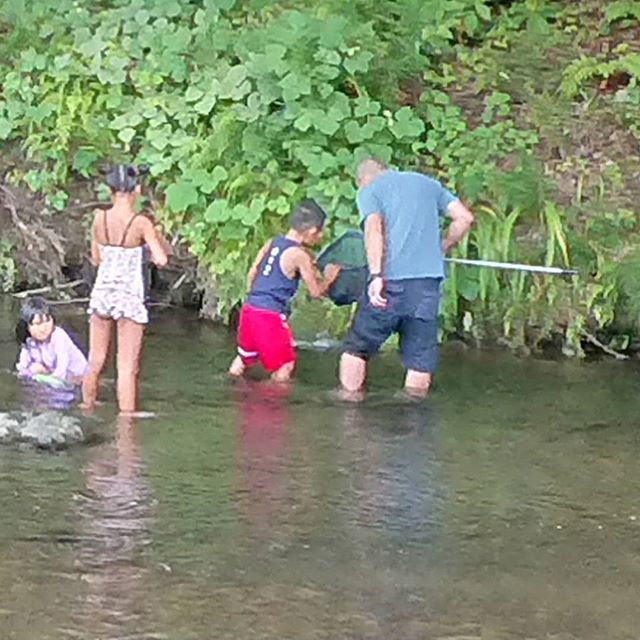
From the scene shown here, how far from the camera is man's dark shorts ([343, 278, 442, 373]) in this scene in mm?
10359

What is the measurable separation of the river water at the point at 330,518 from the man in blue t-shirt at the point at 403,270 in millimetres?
240

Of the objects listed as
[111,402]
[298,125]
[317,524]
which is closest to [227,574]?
[317,524]

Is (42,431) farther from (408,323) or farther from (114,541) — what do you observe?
(408,323)

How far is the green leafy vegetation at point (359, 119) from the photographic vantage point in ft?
39.6

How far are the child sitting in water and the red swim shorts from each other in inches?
44.3

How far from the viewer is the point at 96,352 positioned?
941cm

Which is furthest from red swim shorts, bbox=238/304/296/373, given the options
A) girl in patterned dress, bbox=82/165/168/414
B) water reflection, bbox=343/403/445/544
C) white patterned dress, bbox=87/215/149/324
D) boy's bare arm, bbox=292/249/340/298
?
white patterned dress, bbox=87/215/149/324

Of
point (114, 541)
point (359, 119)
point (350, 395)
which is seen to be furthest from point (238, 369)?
point (114, 541)

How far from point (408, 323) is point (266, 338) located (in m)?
0.96

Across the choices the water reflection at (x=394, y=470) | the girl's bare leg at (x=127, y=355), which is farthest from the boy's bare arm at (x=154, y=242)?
the water reflection at (x=394, y=470)

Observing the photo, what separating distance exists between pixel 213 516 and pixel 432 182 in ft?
12.6

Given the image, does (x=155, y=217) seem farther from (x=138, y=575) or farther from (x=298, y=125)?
(x=138, y=575)

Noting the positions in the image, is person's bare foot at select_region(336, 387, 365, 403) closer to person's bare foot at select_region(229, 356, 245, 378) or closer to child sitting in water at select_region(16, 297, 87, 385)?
person's bare foot at select_region(229, 356, 245, 378)

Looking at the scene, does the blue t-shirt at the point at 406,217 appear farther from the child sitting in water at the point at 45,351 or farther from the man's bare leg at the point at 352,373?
the child sitting in water at the point at 45,351
